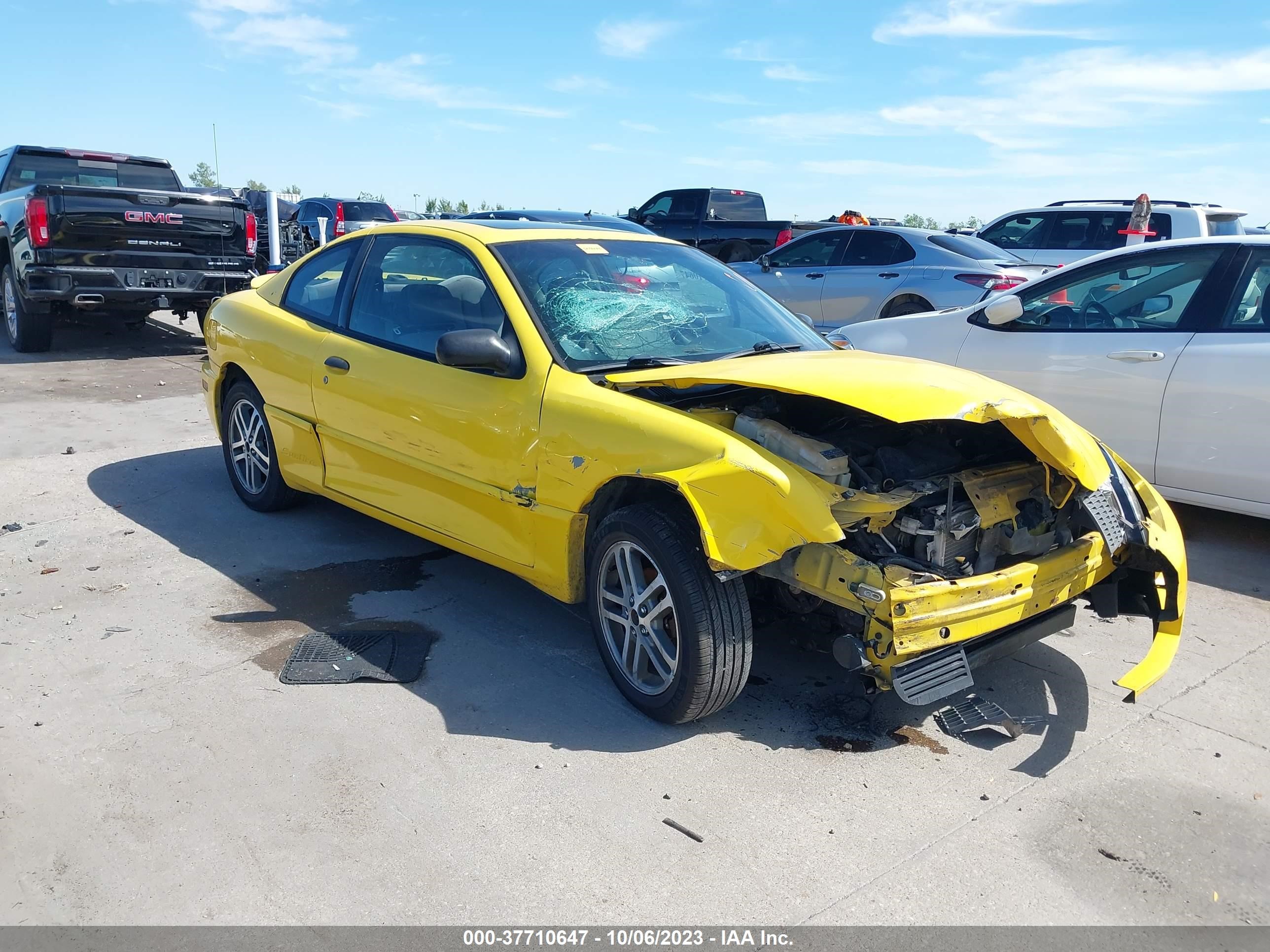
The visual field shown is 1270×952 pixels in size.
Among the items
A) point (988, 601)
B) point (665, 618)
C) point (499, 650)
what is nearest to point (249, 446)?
point (499, 650)

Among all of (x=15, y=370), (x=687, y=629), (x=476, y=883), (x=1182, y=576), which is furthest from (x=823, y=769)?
(x=15, y=370)

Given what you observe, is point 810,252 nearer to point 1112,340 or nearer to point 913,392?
point 1112,340

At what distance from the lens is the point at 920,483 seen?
136 inches

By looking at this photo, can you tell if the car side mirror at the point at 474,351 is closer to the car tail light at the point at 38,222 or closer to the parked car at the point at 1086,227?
the car tail light at the point at 38,222

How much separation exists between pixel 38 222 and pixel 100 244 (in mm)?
545

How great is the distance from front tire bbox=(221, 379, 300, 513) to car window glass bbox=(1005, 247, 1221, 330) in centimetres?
441

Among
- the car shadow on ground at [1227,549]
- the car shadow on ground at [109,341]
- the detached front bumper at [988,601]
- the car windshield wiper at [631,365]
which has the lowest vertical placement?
the car shadow on ground at [1227,549]

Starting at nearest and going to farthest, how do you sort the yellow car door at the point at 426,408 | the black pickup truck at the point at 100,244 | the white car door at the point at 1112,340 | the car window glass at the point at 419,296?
the yellow car door at the point at 426,408 < the car window glass at the point at 419,296 < the white car door at the point at 1112,340 < the black pickup truck at the point at 100,244

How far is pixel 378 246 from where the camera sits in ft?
16.3

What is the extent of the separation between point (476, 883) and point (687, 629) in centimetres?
103

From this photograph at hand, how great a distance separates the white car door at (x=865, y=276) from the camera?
11125mm

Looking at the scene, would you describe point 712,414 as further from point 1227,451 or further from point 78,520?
point 78,520

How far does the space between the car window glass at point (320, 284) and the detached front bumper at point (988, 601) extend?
2.89 metres

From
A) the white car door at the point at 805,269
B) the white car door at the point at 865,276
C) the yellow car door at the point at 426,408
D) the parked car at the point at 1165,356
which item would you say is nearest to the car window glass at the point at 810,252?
the white car door at the point at 805,269
